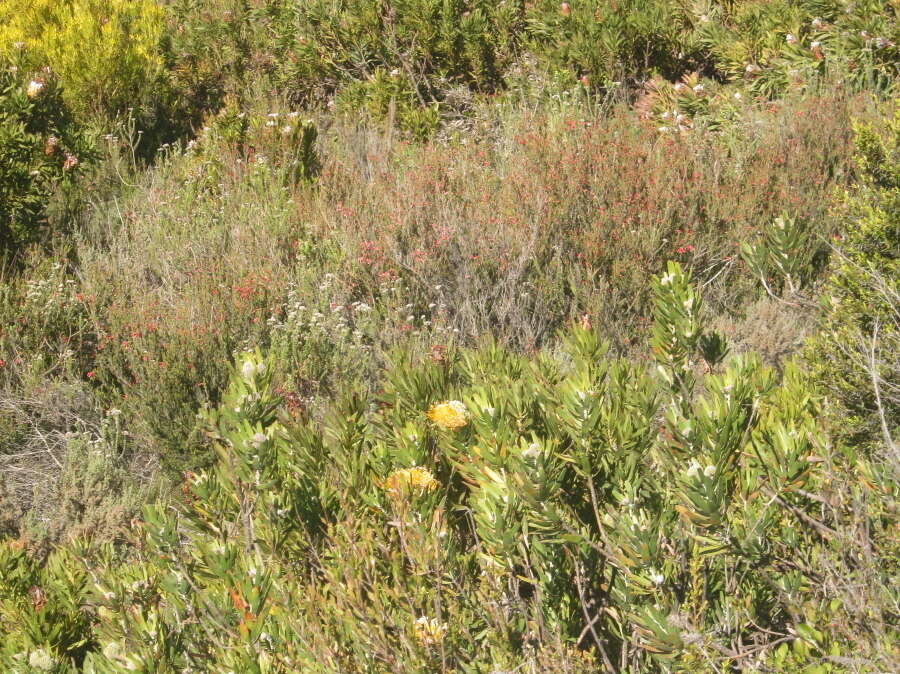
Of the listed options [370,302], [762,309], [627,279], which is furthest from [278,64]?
[762,309]

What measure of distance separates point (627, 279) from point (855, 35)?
11.1ft

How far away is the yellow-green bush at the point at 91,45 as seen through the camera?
7.33 metres

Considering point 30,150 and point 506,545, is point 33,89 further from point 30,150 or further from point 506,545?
point 506,545

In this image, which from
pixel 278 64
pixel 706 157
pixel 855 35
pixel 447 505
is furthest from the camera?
pixel 278 64

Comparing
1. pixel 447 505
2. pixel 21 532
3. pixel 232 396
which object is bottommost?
pixel 21 532

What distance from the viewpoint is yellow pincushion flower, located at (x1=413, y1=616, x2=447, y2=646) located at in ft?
5.37

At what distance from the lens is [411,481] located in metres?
1.88

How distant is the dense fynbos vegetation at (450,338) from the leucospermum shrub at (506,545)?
0.04ft

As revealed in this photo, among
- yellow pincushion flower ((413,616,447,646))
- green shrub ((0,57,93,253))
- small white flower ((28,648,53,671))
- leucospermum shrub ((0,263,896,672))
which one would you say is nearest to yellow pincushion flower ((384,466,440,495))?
leucospermum shrub ((0,263,896,672))

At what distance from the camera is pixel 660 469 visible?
2064 mm

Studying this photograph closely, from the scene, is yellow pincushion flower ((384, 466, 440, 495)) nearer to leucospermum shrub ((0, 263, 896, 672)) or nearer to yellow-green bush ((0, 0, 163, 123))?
leucospermum shrub ((0, 263, 896, 672))

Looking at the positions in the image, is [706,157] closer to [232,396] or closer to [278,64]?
[232,396]

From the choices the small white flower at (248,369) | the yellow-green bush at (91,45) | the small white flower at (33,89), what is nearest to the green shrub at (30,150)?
the small white flower at (33,89)

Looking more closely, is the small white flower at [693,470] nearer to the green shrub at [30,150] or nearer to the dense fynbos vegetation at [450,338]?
the dense fynbos vegetation at [450,338]
